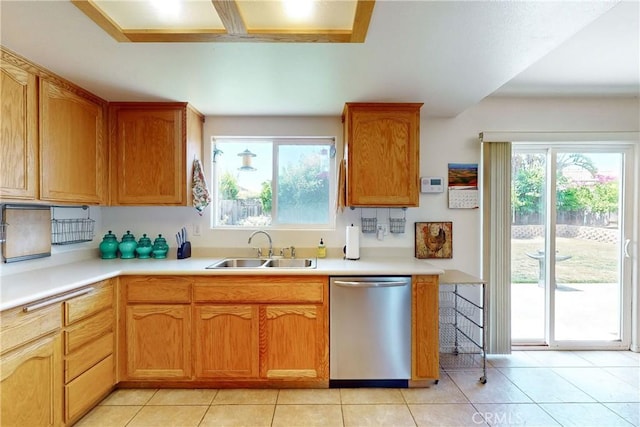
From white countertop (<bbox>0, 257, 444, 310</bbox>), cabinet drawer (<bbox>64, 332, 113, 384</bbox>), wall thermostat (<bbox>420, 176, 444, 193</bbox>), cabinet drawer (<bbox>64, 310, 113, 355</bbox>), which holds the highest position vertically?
wall thermostat (<bbox>420, 176, 444, 193</bbox>)

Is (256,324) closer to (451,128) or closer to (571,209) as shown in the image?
(451,128)

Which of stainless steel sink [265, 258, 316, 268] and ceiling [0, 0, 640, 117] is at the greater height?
ceiling [0, 0, 640, 117]

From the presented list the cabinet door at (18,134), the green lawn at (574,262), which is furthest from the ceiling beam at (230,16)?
the green lawn at (574,262)

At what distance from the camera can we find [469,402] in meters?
2.08

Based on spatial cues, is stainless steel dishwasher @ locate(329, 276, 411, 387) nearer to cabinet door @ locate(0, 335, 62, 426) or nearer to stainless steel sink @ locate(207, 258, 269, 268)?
stainless steel sink @ locate(207, 258, 269, 268)

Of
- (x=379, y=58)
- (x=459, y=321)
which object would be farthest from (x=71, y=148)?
(x=459, y=321)

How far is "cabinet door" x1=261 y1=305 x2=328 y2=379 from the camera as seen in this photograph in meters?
2.18

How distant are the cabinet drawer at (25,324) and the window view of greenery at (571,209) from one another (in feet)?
11.3

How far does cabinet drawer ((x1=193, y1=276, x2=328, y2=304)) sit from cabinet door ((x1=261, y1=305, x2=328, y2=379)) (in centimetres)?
10

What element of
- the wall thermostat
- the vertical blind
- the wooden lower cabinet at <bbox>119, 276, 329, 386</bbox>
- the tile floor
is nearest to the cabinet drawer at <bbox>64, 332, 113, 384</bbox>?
the wooden lower cabinet at <bbox>119, 276, 329, 386</bbox>

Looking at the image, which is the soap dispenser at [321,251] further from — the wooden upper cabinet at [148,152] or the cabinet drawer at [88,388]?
the cabinet drawer at [88,388]

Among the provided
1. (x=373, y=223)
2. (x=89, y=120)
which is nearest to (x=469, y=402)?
(x=373, y=223)

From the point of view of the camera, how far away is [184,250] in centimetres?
267

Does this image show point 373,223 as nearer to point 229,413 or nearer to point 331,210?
point 331,210
